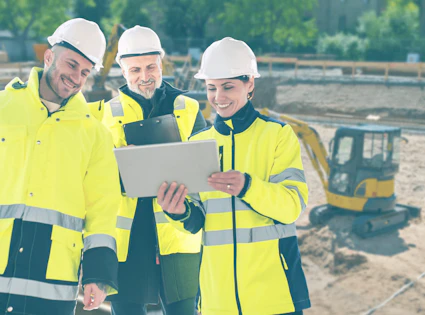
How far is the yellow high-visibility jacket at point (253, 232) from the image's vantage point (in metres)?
2.79

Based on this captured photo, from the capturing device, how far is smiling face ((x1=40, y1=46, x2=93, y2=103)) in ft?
9.36

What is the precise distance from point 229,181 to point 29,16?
47.9 metres

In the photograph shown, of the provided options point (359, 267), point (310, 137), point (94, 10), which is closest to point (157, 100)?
point (359, 267)

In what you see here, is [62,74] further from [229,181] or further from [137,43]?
[229,181]

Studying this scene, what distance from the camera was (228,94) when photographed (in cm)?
290

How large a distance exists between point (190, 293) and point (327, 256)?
909cm

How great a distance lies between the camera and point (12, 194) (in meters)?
2.71

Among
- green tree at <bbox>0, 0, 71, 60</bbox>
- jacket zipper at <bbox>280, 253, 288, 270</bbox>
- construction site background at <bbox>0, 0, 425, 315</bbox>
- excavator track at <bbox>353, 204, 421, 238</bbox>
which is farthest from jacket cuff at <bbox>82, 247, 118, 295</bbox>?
green tree at <bbox>0, 0, 71, 60</bbox>

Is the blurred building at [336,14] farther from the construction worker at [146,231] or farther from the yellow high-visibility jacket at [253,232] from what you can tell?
the yellow high-visibility jacket at [253,232]

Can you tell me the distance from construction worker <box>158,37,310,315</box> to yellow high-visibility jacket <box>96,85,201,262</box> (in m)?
0.46

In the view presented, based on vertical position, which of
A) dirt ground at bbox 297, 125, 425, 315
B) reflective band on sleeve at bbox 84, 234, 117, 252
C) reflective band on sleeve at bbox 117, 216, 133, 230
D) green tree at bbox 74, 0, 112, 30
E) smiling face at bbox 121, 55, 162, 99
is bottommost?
dirt ground at bbox 297, 125, 425, 315

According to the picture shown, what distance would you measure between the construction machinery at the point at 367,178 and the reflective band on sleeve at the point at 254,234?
10.3 meters

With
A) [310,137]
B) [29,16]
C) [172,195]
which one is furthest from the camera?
[29,16]

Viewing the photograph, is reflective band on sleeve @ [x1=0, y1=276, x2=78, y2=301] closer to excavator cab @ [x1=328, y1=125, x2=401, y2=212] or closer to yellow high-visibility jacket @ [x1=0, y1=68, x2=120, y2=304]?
Result: yellow high-visibility jacket @ [x1=0, y1=68, x2=120, y2=304]
